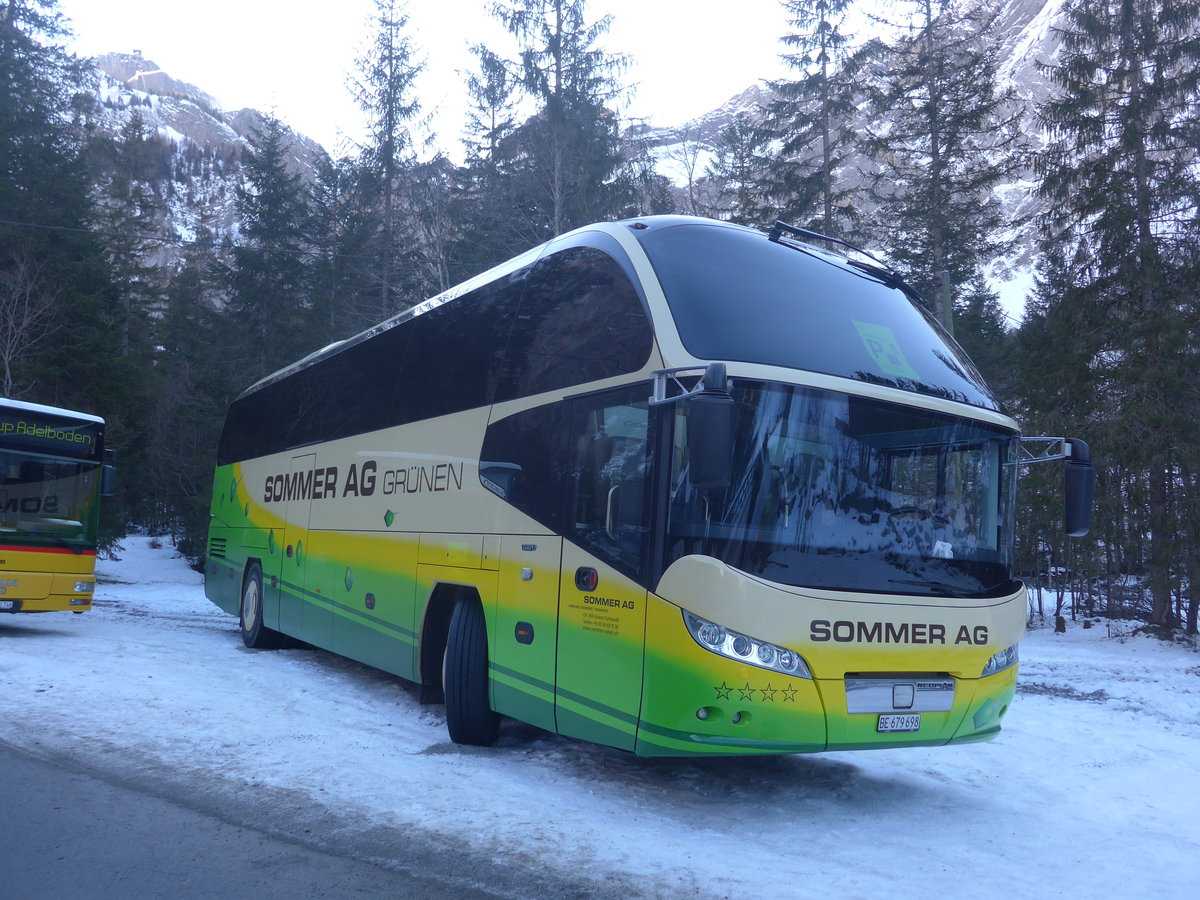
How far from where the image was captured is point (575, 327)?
688 cm

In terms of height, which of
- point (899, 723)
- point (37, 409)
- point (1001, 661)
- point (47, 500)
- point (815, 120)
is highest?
point (815, 120)

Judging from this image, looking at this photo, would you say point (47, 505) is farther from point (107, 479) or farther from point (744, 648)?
point (744, 648)

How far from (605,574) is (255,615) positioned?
869cm

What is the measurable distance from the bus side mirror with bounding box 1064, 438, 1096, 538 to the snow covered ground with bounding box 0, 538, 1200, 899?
6.10 ft

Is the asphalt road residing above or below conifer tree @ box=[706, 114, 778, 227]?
below

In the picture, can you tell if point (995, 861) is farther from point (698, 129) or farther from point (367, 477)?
point (698, 129)

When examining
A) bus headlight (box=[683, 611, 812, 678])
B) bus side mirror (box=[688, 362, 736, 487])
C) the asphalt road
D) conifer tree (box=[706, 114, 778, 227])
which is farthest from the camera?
conifer tree (box=[706, 114, 778, 227])

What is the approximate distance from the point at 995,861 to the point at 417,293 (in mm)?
29664

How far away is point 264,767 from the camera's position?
6.41 meters

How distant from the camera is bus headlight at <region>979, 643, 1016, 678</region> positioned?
6.18 m

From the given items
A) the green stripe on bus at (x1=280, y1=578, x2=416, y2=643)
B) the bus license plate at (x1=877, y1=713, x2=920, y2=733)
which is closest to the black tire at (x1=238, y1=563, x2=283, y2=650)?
the green stripe on bus at (x1=280, y1=578, x2=416, y2=643)

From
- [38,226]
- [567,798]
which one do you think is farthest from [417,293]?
[567,798]

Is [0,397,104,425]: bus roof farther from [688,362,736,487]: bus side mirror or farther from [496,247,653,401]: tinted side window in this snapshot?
[688,362,736,487]: bus side mirror

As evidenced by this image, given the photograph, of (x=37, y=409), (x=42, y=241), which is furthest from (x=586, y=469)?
(x=42, y=241)
